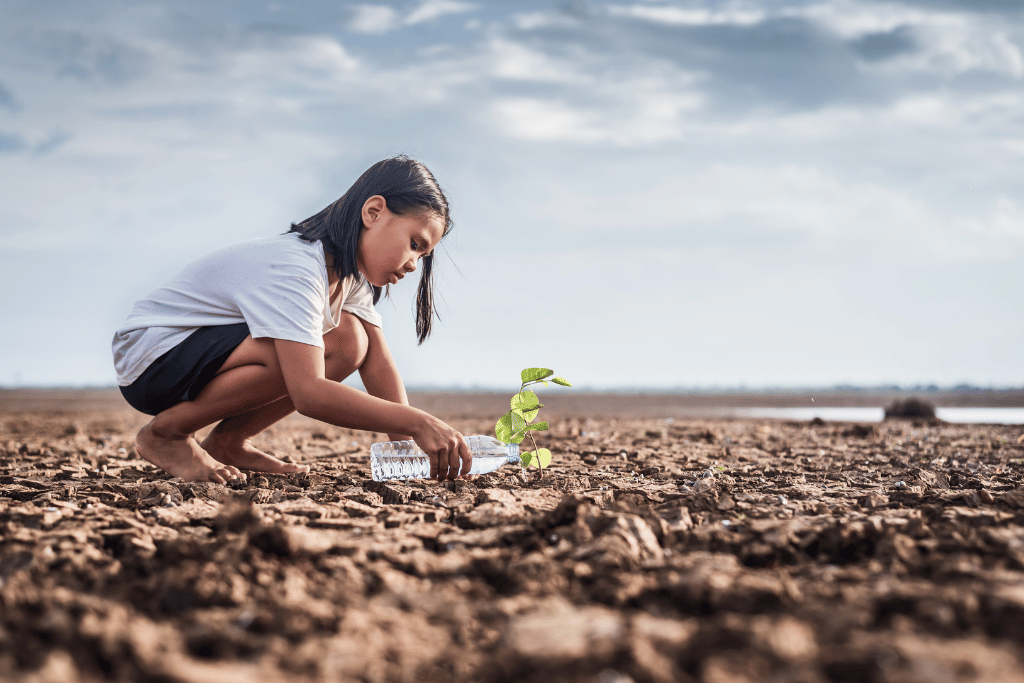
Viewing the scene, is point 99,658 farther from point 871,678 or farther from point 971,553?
point 971,553

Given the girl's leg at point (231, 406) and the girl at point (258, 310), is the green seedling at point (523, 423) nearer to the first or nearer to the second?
the girl at point (258, 310)

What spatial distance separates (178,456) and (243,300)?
0.92m

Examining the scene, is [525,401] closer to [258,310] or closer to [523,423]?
[523,423]

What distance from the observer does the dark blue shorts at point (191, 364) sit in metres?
2.94

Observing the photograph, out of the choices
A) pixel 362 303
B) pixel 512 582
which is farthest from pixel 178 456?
pixel 512 582

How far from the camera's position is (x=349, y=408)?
2529 mm

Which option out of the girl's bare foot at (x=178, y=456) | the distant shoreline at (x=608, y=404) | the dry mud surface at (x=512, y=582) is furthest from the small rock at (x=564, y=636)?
the distant shoreline at (x=608, y=404)

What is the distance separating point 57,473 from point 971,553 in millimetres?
3791

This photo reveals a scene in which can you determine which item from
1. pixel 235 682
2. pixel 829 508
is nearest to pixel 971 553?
pixel 829 508

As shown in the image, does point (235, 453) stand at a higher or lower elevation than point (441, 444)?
lower

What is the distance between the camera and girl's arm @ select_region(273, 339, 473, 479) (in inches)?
99.7

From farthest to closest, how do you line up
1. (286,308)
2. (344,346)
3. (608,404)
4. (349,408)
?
(608,404) → (344,346) → (286,308) → (349,408)

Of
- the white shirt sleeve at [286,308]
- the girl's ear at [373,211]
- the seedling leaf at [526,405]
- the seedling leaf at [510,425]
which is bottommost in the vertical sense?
the seedling leaf at [510,425]

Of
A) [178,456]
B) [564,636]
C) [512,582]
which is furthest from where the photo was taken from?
[178,456]
